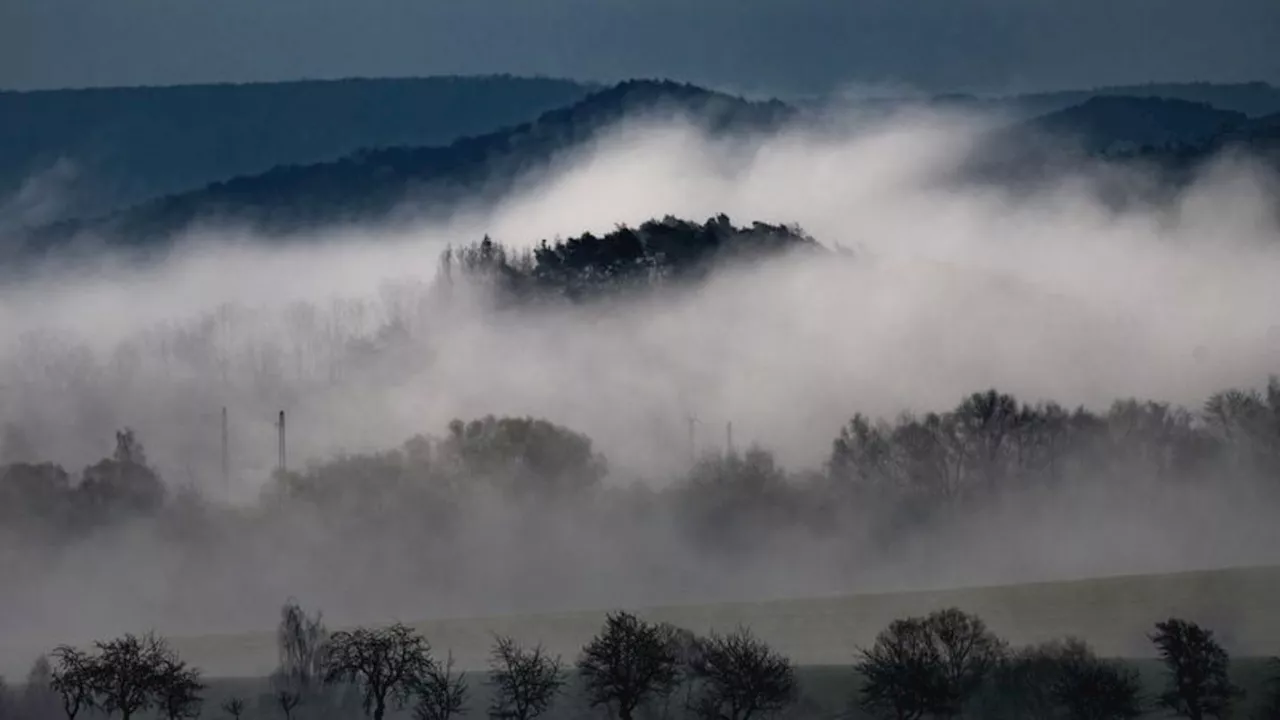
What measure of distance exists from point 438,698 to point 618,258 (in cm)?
4496

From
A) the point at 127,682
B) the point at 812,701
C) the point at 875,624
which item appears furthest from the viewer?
the point at 875,624

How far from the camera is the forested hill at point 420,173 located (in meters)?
93.6

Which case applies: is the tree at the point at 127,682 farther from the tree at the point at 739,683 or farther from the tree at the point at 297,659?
the tree at the point at 739,683

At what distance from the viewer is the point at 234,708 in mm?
48812

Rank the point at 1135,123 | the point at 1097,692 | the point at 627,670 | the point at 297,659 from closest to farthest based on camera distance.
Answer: the point at 1097,692 → the point at 627,670 → the point at 297,659 → the point at 1135,123

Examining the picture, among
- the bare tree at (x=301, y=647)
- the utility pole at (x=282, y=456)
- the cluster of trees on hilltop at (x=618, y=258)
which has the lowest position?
the bare tree at (x=301, y=647)

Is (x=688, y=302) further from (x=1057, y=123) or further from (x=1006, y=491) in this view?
(x=1006, y=491)

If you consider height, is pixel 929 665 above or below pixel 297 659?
below

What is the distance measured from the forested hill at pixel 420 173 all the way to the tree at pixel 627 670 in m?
45.8

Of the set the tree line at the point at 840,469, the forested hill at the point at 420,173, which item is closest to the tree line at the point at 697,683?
the tree line at the point at 840,469

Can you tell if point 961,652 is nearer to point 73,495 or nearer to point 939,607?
point 939,607

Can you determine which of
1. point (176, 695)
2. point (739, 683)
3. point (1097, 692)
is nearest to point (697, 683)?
point (739, 683)

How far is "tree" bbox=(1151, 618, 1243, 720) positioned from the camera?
46469 mm

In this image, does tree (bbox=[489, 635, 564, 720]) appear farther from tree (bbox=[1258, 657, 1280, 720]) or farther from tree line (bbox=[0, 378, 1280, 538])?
tree line (bbox=[0, 378, 1280, 538])
